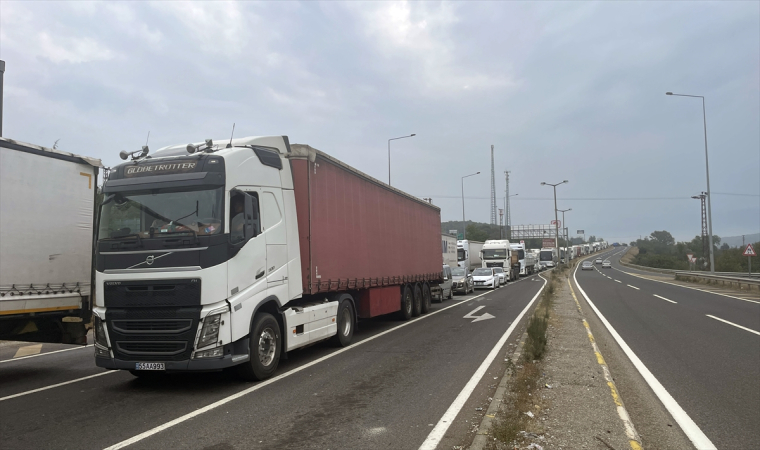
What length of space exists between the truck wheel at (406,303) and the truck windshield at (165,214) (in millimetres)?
9365

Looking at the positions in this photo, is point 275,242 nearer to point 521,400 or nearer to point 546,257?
point 521,400

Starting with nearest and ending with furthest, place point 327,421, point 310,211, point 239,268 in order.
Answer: point 327,421
point 239,268
point 310,211

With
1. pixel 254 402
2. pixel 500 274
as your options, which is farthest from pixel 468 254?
pixel 254 402

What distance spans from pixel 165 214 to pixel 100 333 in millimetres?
1920

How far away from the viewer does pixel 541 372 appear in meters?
7.55

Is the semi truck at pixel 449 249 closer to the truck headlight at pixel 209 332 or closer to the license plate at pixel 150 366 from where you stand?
the truck headlight at pixel 209 332

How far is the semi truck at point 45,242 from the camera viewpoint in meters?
7.70

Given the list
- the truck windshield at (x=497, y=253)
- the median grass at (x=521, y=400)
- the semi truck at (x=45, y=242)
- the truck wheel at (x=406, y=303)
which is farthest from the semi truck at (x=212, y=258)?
the truck windshield at (x=497, y=253)

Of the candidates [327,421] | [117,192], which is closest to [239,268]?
[117,192]

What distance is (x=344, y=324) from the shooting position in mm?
11117

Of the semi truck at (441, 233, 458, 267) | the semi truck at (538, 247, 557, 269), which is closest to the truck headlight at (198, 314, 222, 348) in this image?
the semi truck at (441, 233, 458, 267)

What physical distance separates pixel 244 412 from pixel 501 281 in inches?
1351

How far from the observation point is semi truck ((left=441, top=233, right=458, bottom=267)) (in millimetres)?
35369

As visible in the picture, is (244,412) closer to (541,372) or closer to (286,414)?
(286,414)
